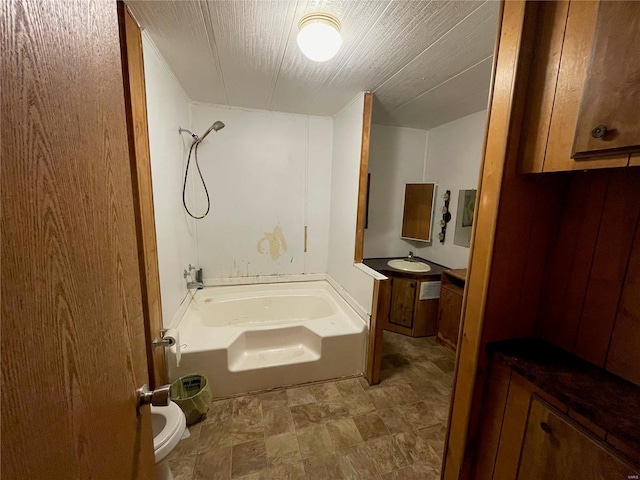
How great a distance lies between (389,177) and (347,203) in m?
1.04

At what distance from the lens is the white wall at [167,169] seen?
1636 millimetres

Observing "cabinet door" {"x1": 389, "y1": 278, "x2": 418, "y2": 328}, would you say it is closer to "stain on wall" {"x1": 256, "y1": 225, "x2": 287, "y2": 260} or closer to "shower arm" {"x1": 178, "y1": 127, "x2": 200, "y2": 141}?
"stain on wall" {"x1": 256, "y1": 225, "x2": 287, "y2": 260}

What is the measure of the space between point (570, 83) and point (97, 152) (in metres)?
1.23

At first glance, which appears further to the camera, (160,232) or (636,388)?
(160,232)

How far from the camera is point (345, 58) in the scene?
5.34ft

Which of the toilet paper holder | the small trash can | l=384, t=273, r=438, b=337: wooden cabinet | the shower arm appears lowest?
the small trash can

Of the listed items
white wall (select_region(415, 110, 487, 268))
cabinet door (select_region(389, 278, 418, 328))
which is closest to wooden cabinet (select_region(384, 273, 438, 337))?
cabinet door (select_region(389, 278, 418, 328))

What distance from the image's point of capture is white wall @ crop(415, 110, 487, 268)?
104 inches

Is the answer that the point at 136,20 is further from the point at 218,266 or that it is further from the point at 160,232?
the point at 218,266

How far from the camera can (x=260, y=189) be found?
2.86m

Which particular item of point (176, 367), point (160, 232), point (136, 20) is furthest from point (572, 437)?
point (136, 20)

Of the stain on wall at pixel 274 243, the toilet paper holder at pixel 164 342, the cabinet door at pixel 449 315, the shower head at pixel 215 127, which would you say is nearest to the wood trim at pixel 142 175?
the toilet paper holder at pixel 164 342

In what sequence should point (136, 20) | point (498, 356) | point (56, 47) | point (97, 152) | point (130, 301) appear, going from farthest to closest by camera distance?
point (136, 20), point (498, 356), point (130, 301), point (97, 152), point (56, 47)

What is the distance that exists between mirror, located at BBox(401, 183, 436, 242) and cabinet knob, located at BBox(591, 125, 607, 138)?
2.50 m
